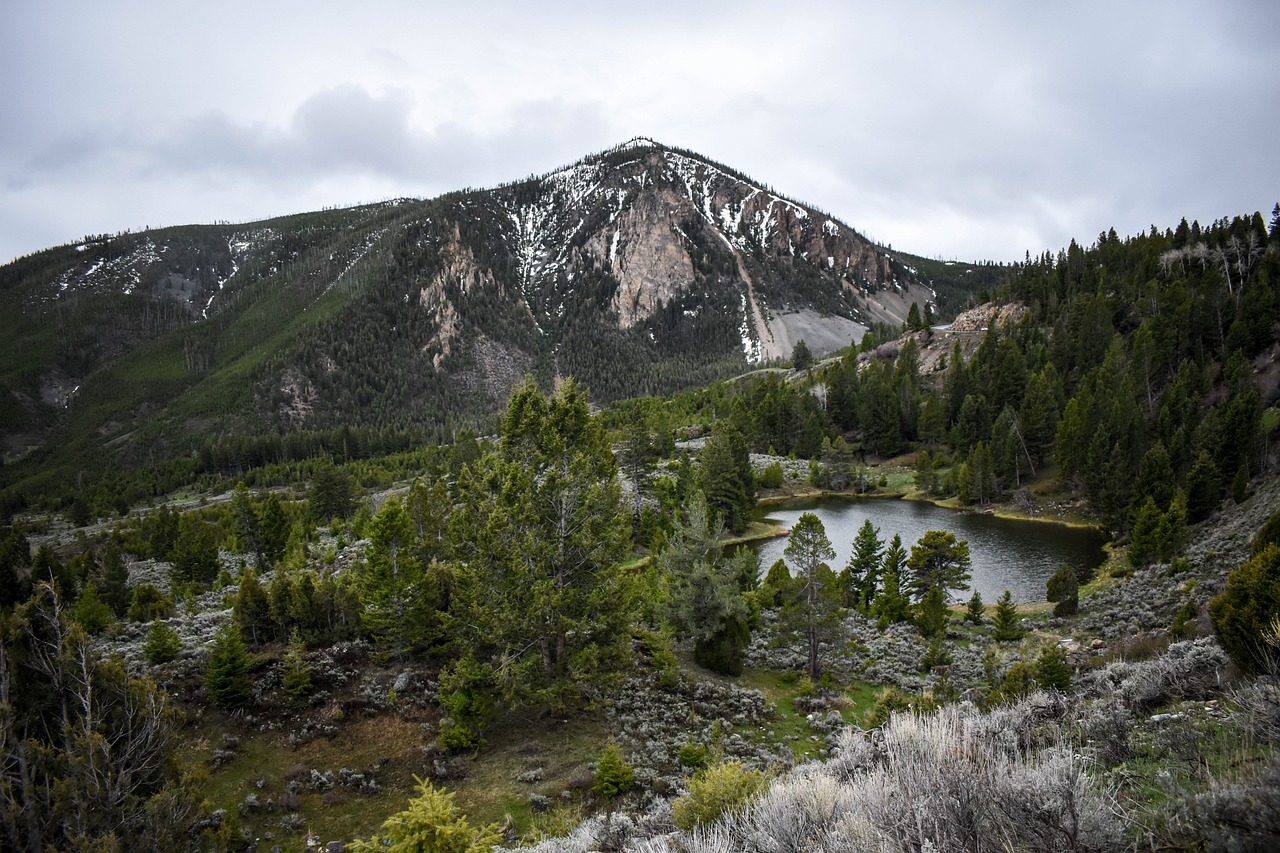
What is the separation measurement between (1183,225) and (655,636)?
396 ft

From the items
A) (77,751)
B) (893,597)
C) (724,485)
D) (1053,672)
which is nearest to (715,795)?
(77,751)

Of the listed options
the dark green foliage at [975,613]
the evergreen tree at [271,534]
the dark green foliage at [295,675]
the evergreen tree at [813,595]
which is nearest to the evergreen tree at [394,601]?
the dark green foliage at [295,675]

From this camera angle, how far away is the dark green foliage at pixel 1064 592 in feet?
106

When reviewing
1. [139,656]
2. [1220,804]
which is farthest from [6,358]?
[1220,804]

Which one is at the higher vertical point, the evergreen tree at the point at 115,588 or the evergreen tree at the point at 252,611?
the evergreen tree at the point at 252,611

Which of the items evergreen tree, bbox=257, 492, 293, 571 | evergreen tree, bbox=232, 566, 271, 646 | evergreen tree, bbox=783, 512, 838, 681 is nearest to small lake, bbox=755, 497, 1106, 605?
evergreen tree, bbox=783, 512, 838, 681

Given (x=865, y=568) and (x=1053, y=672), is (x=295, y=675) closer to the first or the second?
(x=1053, y=672)

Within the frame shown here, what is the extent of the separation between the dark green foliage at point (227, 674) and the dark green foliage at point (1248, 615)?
2302 cm

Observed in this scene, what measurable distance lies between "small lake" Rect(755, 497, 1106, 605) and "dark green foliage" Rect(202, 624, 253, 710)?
39.1m

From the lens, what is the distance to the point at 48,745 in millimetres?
9445

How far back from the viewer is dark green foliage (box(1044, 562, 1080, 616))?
3225cm

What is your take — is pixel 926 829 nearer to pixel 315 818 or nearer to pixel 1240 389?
pixel 315 818

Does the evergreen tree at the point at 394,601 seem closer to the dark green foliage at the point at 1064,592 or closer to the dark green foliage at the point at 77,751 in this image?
the dark green foliage at the point at 77,751

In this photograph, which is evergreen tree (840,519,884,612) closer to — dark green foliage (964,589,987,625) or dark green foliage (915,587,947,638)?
dark green foliage (964,589,987,625)
